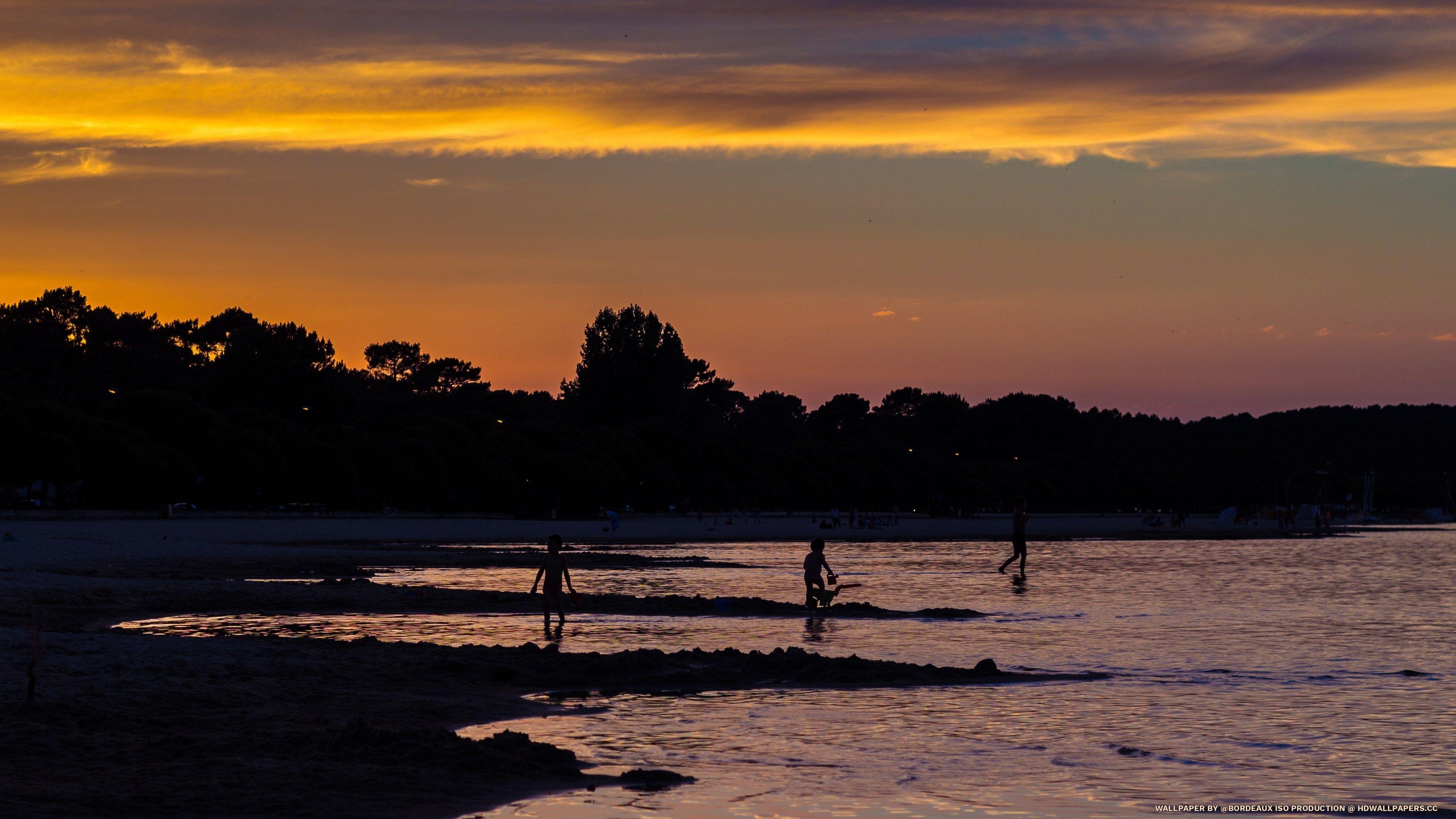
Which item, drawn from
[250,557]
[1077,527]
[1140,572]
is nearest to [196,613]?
[250,557]

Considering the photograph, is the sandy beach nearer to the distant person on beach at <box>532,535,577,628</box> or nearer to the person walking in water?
the distant person on beach at <box>532,535,577,628</box>

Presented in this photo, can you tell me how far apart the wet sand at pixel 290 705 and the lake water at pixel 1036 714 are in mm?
858

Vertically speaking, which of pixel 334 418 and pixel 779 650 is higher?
pixel 334 418

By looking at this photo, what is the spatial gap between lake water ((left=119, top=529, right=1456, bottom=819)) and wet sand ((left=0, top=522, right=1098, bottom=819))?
0.86m

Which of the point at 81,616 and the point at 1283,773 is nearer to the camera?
the point at 1283,773

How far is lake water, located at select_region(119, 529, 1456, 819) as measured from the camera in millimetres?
11992

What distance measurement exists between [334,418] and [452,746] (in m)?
112

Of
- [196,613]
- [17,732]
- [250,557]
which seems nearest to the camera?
[17,732]

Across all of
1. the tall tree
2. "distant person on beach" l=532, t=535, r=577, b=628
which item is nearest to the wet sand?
"distant person on beach" l=532, t=535, r=577, b=628

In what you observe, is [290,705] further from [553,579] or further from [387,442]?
[387,442]

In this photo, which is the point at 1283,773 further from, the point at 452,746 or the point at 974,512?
the point at 974,512

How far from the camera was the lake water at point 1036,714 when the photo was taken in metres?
12.0

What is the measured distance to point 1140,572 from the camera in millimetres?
49688

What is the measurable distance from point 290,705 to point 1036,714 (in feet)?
28.8
